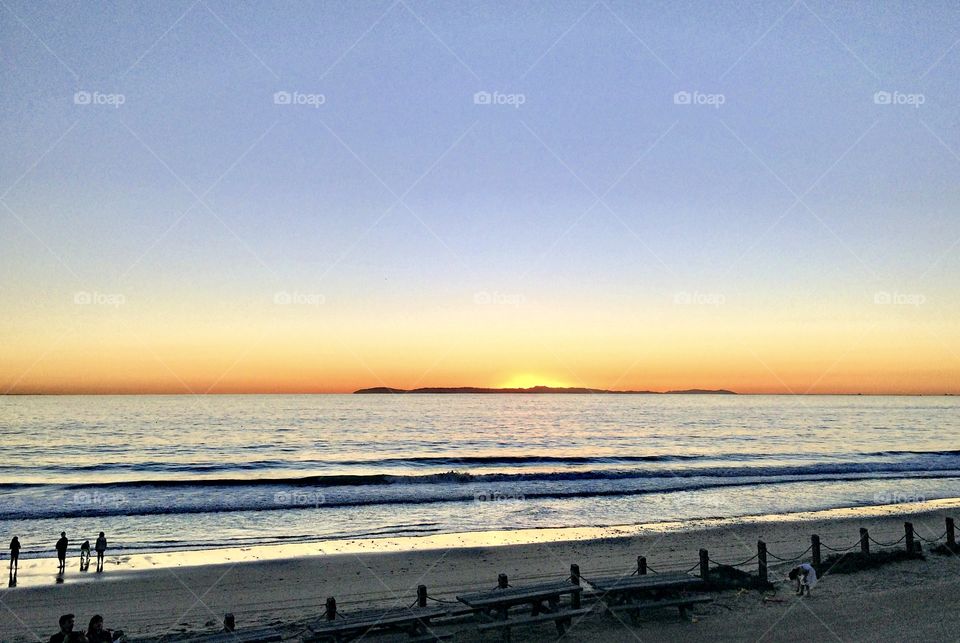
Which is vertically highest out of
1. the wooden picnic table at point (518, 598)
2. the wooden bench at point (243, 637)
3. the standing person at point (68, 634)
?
the standing person at point (68, 634)

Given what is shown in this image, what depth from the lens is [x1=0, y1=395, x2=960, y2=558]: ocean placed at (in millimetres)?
27016

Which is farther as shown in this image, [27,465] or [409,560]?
[27,465]

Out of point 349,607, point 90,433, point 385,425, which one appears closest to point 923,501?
point 349,607

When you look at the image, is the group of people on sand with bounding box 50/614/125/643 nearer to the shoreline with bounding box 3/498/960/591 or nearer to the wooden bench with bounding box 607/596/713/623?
the wooden bench with bounding box 607/596/713/623

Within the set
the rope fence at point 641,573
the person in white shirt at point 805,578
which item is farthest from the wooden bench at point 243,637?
the person in white shirt at point 805,578

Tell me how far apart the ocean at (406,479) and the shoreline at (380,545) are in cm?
115

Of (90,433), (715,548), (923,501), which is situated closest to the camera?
(715,548)

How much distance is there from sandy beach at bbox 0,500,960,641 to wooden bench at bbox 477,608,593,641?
0.24 metres

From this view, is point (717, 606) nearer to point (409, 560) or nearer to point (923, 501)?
point (409, 560)

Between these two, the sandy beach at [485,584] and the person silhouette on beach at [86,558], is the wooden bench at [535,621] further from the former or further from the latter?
the person silhouette on beach at [86,558]

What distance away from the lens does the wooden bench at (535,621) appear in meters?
11.3

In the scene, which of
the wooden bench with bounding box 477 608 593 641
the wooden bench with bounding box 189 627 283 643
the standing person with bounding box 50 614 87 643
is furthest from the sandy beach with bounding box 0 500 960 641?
the standing person with bounding box 50 614 87 643

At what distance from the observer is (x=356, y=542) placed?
23.0 meters

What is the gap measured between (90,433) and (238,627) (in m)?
74.9
